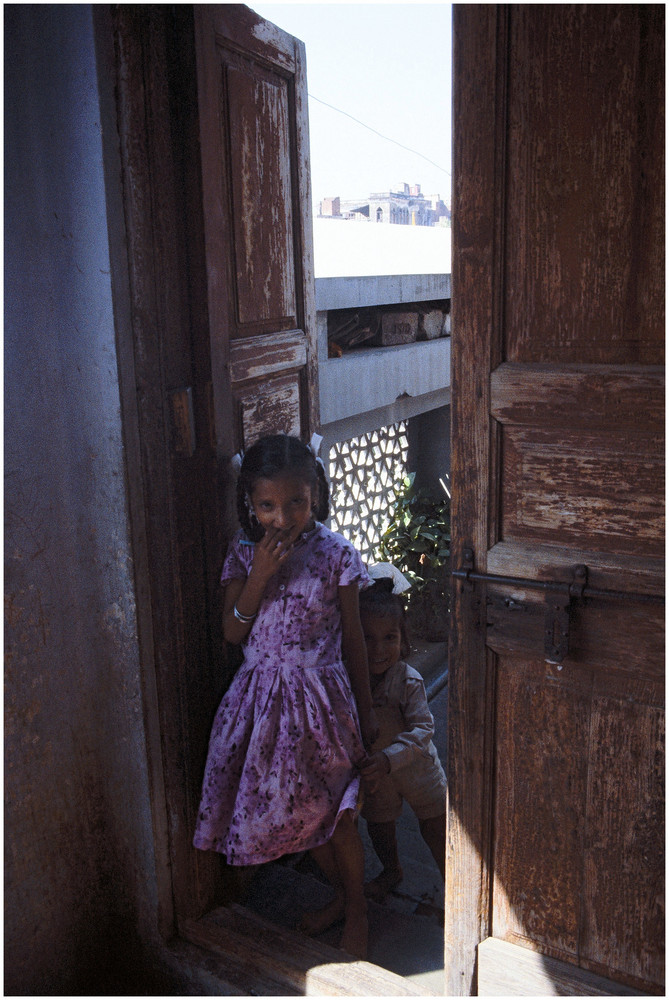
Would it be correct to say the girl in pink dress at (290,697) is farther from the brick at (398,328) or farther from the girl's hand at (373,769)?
the brick at (398,328)

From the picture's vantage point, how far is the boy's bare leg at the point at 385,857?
2.63 metres

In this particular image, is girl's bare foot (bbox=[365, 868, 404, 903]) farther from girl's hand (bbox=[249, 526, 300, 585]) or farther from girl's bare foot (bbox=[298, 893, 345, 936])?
girl's hand (bbox=[249, 526, 300, 585])

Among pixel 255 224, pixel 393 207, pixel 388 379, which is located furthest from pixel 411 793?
pixel 393 207

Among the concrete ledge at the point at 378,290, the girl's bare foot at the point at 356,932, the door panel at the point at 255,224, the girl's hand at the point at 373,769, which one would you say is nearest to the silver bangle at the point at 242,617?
the door panel at the point at 255,224

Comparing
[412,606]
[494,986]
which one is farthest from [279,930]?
[412,606]

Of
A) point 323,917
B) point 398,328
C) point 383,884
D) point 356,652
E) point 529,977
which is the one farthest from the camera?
point 398,328

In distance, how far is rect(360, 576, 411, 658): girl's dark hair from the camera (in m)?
2.59

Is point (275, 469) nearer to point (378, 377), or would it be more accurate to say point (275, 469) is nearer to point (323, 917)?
point (323, 917)

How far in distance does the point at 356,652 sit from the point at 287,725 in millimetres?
279

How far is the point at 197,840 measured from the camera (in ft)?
7.37

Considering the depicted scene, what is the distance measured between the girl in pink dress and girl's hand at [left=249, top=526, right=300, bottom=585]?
2cm

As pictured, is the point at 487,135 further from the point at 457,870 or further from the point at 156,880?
the point at 156,880

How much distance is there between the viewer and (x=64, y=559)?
2.04 metres

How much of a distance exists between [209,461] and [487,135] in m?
1.12
